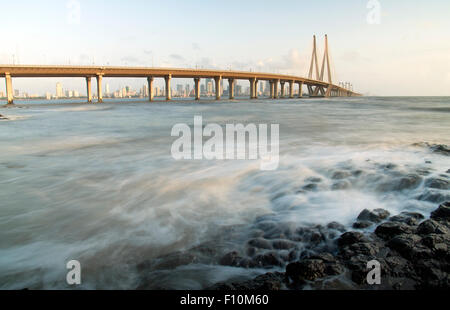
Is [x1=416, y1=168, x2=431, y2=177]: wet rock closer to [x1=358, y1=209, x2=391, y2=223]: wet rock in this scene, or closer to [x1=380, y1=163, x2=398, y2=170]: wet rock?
[x1=380, y1=163, x2=398, y2=170]: wet rock

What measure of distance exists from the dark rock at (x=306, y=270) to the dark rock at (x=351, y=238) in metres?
0.54

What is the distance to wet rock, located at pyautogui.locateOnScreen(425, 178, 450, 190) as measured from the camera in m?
4.25

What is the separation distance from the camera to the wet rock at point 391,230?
9.87 ft

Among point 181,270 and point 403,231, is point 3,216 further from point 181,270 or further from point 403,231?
point 403,231

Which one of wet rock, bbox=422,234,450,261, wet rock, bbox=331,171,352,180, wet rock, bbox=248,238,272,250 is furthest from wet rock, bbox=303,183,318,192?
wet rock, bbox=422,234,450,261

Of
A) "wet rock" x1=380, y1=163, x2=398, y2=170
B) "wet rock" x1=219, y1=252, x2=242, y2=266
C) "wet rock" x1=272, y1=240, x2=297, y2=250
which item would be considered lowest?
"wet rock" x1=219, y1=252, x2=242, y2=266

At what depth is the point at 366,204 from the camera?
4031mm

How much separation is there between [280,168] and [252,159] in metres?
1.14

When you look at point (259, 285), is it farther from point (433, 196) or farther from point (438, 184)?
point (438, 184)

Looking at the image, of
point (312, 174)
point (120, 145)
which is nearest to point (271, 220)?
point (312, 174)

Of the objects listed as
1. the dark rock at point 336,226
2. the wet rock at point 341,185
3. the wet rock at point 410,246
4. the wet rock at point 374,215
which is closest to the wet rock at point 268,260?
the dark rock at point 336,226

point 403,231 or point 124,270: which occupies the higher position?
point 403,231
